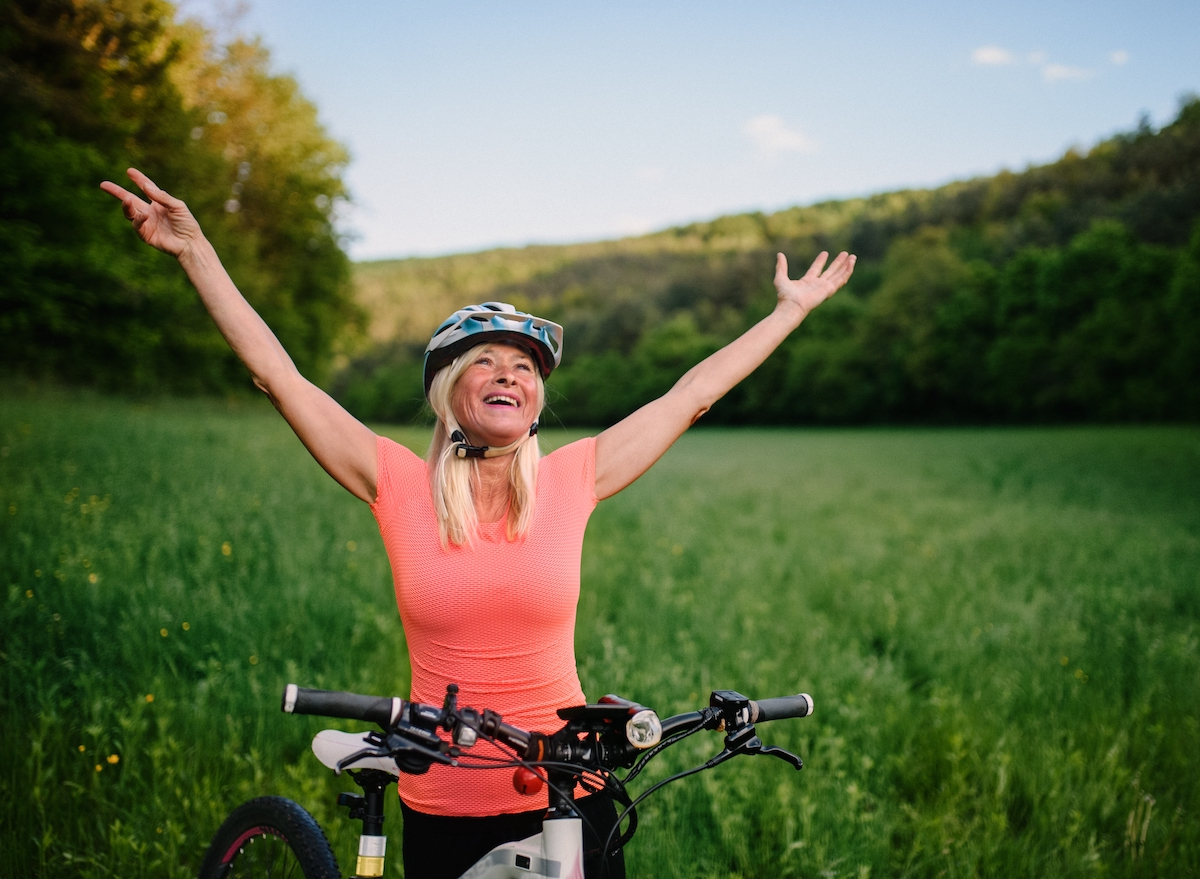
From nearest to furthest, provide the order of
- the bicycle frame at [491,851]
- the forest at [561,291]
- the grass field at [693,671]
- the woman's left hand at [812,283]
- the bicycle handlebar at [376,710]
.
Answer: the bicycle handlebar at [376,710], the bicycle frame at [491,851], the woman's left hand at [812,283], the grass field at [693,671], the forest at [561,291]

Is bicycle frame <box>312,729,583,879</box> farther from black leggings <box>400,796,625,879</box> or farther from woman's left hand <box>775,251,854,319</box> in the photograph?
woman's left hand <box>775,251,854,319</box>

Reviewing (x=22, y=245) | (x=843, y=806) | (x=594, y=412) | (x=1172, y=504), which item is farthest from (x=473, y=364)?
(x=594, y=412)

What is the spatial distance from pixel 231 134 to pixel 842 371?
2104 inches

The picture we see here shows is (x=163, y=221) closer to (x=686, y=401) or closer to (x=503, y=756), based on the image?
(x=686, y=401)

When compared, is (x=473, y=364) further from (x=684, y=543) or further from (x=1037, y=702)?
(x=684, y=543)

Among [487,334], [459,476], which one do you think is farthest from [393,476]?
[487,334]

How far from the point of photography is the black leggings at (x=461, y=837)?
84.5 inches

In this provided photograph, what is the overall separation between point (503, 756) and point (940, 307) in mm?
65672

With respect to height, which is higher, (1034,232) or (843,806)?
(1034,232)

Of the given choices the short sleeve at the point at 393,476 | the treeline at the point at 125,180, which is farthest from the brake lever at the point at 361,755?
the treeline at the point at 125,180

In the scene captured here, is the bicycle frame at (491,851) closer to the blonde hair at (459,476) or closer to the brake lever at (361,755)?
the brake lever at (361,755)

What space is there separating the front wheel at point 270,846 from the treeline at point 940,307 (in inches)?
52.0

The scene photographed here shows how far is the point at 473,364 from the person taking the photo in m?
2.39

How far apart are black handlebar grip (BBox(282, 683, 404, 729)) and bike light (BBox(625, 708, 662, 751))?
18.5 inches
